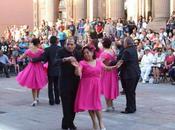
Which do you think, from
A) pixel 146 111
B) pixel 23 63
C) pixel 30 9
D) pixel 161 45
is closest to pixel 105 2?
pixel 30 9

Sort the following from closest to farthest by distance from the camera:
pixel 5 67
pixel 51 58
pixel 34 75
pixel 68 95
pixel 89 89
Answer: pixel 89 89 < pixel 68 95 < pixel 51 58 < pixel 34 75 < pixel 5 67

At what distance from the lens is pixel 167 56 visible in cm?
1903

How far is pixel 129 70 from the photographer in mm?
11664

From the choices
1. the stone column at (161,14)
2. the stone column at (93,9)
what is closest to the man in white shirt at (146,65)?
the stone column at (161,14)

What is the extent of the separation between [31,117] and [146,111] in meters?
2.78

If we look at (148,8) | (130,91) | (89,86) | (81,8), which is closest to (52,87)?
(130,91)

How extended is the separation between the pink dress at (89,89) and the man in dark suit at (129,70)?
8.05ft

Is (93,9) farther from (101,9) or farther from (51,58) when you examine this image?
(51,58)

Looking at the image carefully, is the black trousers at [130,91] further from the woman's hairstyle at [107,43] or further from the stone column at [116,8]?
the stone column at [116,8]

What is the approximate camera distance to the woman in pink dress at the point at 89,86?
909 centimetres

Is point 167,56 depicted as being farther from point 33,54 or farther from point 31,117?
point 31,117

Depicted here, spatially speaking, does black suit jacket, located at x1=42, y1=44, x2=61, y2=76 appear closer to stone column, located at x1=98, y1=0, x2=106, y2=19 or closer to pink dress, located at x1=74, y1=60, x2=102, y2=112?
pink dress, located at x1=74, y1=60, x2=102, y2=112

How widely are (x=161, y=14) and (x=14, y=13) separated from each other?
16.9 meters

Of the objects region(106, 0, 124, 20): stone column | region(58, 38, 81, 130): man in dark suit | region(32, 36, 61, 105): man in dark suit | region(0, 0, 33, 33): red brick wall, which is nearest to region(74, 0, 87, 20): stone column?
region(106, 0, 124, 20): stone column
